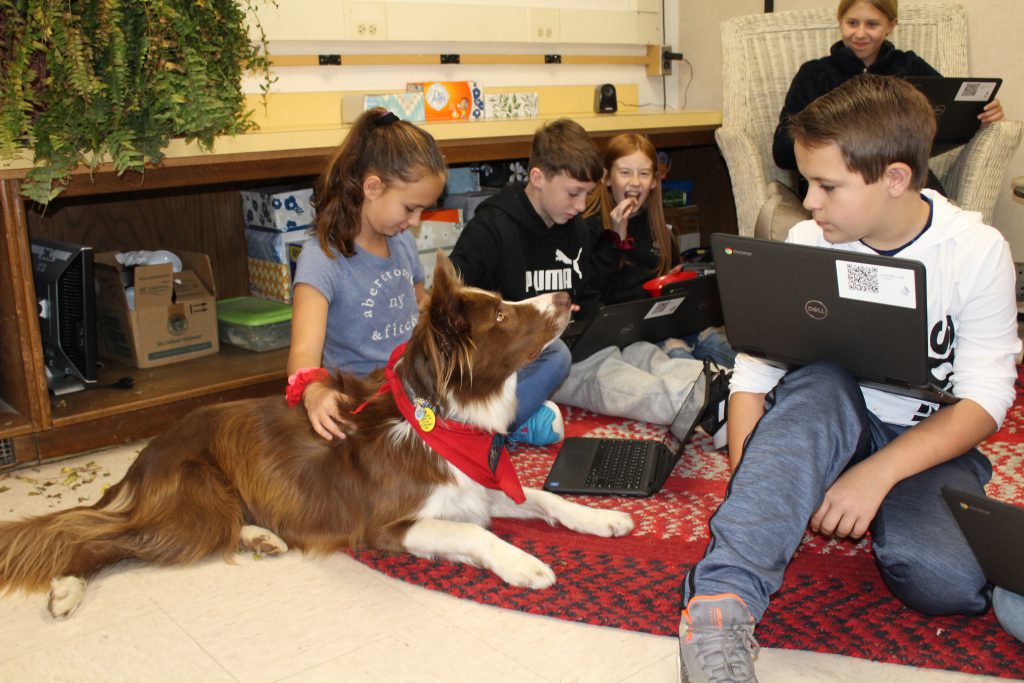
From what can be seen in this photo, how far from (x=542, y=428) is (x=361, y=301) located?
0.63 m

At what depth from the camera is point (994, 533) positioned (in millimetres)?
1465

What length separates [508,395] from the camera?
206 centimetres

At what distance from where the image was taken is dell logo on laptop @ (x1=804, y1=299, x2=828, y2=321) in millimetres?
1675

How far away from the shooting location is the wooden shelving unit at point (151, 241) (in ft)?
8.37

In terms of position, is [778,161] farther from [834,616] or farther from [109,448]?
[109,448]

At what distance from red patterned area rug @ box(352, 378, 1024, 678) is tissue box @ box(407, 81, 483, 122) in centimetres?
190

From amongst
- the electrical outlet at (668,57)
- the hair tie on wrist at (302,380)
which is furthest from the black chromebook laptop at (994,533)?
the electrical outlet at (668,57)

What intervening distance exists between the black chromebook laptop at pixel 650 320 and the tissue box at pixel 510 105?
1254mm

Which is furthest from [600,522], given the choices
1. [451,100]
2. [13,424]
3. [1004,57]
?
[1004,57]

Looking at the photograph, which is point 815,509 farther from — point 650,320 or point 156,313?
point 156,313

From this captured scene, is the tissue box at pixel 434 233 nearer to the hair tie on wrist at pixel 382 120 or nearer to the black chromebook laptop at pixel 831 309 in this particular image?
the hair tie on wrist at pixel 382 120

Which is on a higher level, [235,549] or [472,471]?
[472,471]

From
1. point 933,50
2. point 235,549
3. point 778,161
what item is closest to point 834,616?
point 235,549

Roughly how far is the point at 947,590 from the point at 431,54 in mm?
3441
